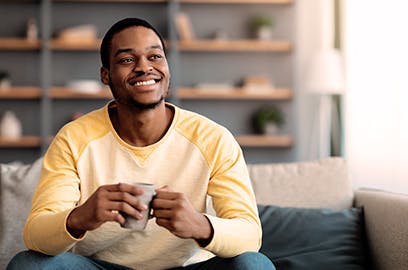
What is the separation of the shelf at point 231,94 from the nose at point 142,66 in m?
3.69

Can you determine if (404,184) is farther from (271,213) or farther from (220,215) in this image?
(220,215)

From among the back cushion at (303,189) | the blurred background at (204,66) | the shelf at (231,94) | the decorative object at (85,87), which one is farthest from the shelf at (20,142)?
the back cushion at (303,189)

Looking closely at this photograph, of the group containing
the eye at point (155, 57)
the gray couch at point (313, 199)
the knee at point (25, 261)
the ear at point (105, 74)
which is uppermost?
the eye at point (155, 57)

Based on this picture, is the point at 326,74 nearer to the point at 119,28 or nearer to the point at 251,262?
the point at 119,28

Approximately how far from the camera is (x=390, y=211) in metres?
2.36

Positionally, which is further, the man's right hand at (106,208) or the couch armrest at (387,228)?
the couch armrest at (387,228)

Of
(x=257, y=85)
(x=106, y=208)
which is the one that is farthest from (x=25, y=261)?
(x=257, y=85)

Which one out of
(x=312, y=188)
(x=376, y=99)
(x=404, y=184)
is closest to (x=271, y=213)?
(x=312, y=188)

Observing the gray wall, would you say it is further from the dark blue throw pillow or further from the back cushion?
the dark blue throw pillow

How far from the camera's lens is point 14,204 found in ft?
8.17

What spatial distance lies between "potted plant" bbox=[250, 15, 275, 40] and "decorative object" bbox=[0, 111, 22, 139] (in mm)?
2008

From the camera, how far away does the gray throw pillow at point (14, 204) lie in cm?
245

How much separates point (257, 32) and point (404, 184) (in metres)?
2.63

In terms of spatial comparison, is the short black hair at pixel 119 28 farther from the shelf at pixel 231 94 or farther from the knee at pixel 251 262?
the shelf at pixel 231 94
